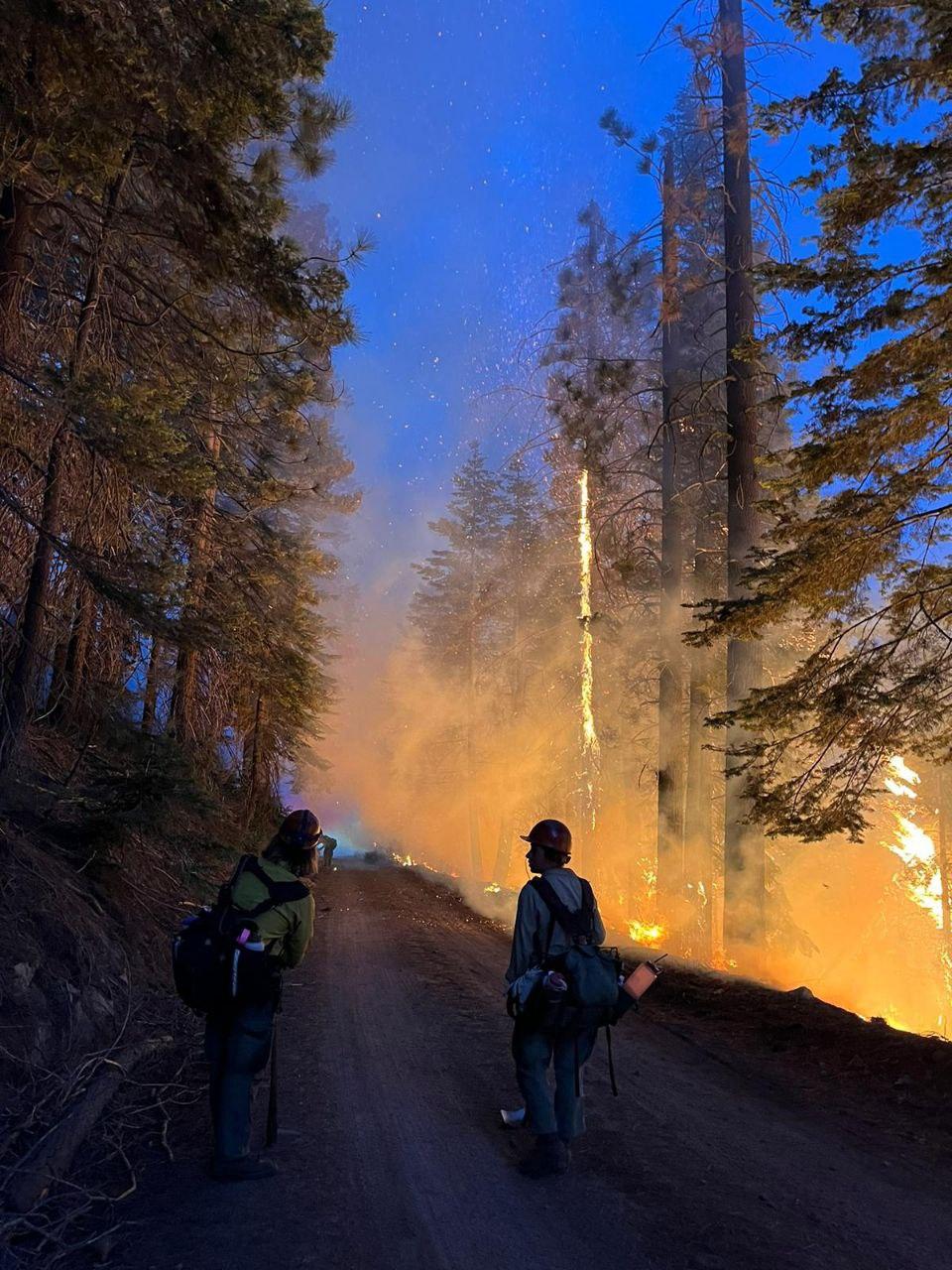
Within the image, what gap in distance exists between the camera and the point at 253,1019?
4637mm

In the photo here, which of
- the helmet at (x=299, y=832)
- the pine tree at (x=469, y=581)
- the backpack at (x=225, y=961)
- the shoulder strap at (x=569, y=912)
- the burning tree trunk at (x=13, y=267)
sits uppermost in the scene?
the pine tree at (x=469, y=581)

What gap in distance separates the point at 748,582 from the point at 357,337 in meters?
4.90

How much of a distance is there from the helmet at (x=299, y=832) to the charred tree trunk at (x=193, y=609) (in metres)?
3.08

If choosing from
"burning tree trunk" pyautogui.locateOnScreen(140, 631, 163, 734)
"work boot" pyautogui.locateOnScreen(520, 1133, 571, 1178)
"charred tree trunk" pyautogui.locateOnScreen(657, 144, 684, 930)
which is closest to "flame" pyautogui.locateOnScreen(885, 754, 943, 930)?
"charred tree trunk" pyautogui.locateOnScreen(657, 144, 684, 930)

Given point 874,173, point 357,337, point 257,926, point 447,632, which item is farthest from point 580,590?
point 257,926

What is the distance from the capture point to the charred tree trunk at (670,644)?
17.0 m

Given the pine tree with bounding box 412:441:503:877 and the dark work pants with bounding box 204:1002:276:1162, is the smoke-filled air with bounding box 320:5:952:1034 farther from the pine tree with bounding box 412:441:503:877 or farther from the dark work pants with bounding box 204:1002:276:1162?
the dark work pants with bounding box 204:1002:276:1162

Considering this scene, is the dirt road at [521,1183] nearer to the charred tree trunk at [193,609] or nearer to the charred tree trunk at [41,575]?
the charred tree trunk at [41,575]

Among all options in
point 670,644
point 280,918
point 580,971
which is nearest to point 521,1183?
point 580,971

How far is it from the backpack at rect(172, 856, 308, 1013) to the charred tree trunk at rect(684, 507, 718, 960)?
39.4ft

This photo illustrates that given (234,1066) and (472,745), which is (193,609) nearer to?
(234,1066)

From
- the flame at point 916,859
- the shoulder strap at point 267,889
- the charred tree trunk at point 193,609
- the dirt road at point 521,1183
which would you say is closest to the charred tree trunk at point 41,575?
the charred tree trunk at point 193,609

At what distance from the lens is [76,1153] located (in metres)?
4.52

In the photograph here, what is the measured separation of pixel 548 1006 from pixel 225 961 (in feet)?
6.31
